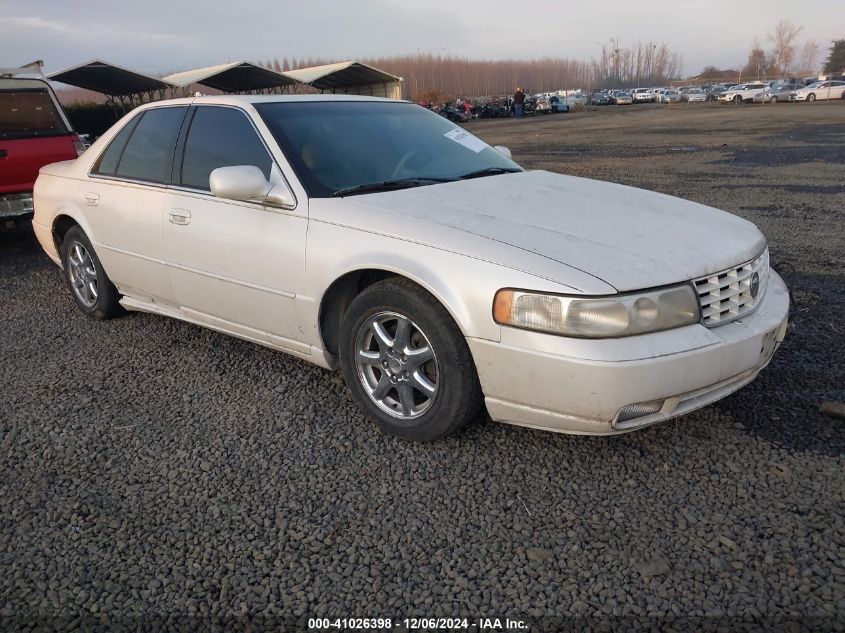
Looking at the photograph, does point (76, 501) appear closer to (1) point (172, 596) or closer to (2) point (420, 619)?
(1) point (172, 596)

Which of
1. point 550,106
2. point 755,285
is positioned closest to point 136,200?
point 755,285

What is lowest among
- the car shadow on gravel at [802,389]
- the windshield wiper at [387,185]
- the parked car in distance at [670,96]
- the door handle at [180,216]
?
the car shadow on gravel at [802,389]

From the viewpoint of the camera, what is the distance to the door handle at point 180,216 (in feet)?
12.0

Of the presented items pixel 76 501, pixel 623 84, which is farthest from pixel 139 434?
pixel 623 84

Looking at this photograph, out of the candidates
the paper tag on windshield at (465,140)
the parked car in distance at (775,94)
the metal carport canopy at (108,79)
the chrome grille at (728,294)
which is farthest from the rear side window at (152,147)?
the parked car in distance at (775,94)

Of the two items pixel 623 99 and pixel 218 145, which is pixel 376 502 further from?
pixel 623 99

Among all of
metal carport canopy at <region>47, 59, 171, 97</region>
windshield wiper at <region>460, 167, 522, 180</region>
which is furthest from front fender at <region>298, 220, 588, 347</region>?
metal carport canopy at <region>47, 59, 171, 97</region>

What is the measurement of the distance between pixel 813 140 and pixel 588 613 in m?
18.1

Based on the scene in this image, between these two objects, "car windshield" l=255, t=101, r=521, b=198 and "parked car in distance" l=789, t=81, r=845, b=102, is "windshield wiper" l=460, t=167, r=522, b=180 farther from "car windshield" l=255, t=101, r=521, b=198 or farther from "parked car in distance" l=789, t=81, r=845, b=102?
"parked car in distance" l=789, t=81, r=845, b=102

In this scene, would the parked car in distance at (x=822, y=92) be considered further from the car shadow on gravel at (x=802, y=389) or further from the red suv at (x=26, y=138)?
the red suv at (x=26, y=138)

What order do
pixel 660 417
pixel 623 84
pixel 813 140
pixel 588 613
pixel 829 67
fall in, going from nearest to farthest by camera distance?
1. pixel 588 613
2. pixel 660 417
3. pixel 813 140
4. pixel 829 67
5. pixel 623 84

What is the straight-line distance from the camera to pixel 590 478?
268cm

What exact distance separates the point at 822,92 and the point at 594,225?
53214 millimetres

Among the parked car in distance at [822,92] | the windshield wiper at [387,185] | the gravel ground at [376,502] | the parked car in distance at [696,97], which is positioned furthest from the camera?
the parked car in distance at [696,97]
